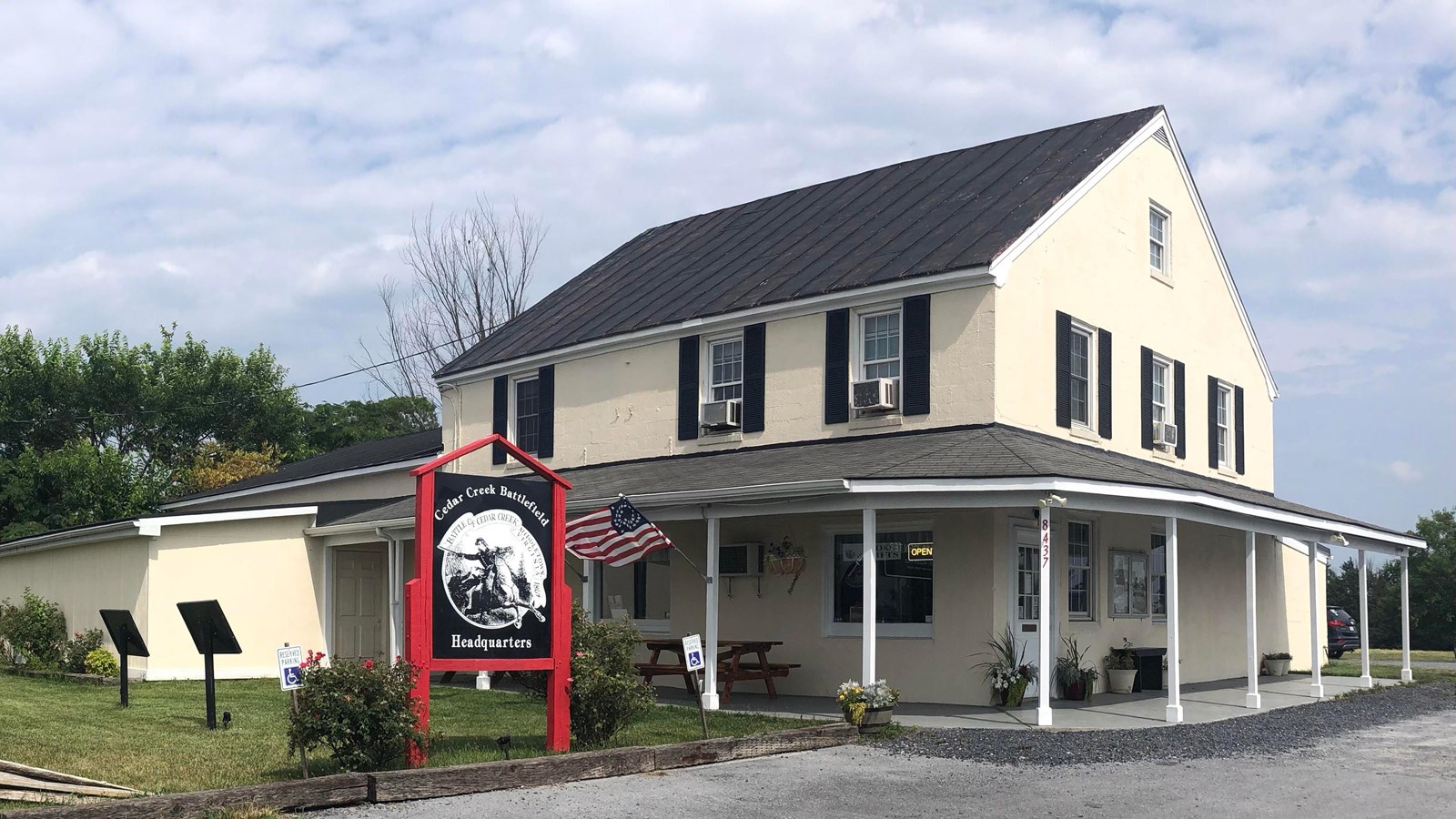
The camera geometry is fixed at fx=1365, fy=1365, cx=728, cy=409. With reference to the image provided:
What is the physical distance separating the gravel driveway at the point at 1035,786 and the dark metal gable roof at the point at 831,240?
22.7 feet

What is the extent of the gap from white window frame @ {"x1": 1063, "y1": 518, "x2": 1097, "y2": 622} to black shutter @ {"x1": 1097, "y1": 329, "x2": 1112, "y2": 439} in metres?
1.37

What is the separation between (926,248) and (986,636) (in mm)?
5213

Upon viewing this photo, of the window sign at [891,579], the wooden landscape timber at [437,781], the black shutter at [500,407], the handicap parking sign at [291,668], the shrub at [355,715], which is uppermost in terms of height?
the black shutter at [500,407]

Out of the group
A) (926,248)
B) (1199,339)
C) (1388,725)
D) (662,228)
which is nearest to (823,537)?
(926,248)

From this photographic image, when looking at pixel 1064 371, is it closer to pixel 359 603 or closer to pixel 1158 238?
pixel 1158 238

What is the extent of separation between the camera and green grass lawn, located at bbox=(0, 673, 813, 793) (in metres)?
10.4

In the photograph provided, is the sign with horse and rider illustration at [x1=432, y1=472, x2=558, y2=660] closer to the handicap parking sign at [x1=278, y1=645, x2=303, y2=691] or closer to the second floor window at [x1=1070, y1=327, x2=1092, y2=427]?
the handicap parking sign at [x1=278, y1=645, x2=303, y2=691]

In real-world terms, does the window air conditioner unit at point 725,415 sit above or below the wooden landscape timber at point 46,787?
above

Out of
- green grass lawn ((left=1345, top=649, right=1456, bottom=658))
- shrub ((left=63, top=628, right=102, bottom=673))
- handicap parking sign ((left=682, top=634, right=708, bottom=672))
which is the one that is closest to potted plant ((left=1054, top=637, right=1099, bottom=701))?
handicap parking sign ((left=682, top=634, right=708, bottom=672))

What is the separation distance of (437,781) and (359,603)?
14.3 m

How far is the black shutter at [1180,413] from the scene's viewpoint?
21328 mm

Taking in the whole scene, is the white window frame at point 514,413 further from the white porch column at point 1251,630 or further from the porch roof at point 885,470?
the white porch column at point 1251,630

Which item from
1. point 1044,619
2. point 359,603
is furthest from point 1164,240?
A: point 359,603

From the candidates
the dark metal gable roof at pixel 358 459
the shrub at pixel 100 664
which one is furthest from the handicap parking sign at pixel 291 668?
the dark metal gable roof at pixel 358 459
